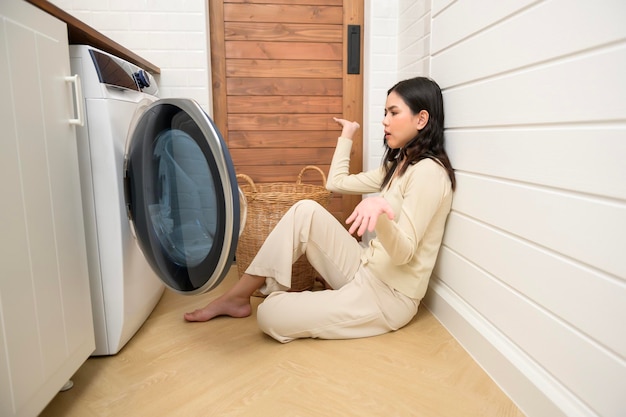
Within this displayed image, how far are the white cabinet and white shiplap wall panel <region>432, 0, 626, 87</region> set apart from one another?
1113mm

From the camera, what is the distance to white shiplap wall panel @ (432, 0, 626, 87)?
822 millimetres

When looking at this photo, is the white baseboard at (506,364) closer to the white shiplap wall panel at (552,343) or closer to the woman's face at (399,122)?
the white shiplap wall panel at (552,343)

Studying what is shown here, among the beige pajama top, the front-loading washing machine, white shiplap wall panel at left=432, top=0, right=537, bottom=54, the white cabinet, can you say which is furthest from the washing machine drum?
white shiplap wall panel at left=432, top=0, right=537, bottom=54

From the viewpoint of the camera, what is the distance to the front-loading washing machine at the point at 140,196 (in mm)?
1222

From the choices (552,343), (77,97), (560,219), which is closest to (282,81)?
(77,97)

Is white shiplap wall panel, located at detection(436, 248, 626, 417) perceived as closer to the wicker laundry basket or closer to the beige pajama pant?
the beige pajama pant

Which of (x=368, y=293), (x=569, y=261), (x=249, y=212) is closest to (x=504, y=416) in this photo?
(x=569, y=261)

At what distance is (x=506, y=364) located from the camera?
116 cm

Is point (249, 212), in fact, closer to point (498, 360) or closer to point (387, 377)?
point (387, 377)

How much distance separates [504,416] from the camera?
3.52 feet

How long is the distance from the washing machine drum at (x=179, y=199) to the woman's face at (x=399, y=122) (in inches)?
26.2

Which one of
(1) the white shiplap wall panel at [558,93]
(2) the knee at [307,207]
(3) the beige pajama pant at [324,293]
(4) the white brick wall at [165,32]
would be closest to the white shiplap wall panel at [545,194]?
(1) the white shiplap wall panel at [558,93]

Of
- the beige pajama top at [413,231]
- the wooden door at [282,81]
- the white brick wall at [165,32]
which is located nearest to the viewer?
the beige pajama top at [413,231]

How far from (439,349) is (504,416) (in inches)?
14.0
